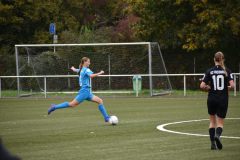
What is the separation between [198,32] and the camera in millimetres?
39562

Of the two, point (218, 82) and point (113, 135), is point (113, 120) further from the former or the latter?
point (218, 82)

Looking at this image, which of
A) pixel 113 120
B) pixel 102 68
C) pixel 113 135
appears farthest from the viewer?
pixel 102 68

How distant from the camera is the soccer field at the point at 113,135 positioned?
39.2ft

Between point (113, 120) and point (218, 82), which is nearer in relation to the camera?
point (218, 82)

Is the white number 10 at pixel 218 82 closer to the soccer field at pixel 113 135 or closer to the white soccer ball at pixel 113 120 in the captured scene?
the soccer field at pixel 113 135

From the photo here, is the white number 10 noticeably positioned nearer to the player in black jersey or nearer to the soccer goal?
the player in black jersey

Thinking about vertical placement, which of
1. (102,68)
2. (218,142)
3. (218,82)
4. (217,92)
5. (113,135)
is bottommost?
(113,135)

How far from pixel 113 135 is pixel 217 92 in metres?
3.74

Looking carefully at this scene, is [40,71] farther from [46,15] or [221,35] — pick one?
[46,15]

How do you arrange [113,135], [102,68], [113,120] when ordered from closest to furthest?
[113,135]
[113,120]
[102,68]

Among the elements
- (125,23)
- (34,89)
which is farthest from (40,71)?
(125,23)

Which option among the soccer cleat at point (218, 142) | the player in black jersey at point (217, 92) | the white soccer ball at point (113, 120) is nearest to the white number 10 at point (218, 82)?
the player in black jersey at point (217, 92)

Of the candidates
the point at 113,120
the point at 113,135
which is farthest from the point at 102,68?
the point at 113,135

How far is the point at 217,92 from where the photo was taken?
40.4 ft
